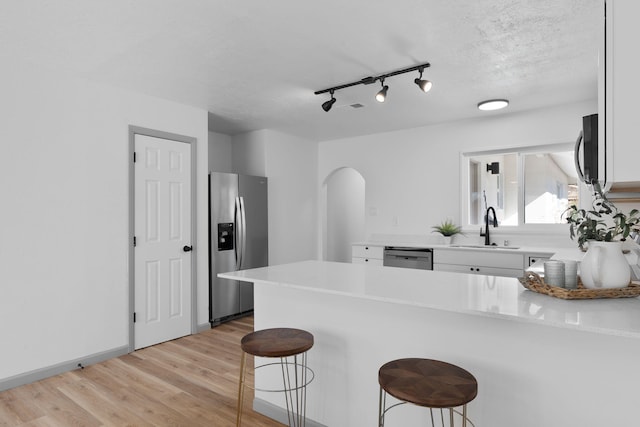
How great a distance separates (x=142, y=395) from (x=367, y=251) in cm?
311

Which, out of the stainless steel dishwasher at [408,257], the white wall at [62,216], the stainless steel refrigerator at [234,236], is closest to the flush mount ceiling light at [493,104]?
the stainless steel dishwasher at [408,257]

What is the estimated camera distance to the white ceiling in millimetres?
2123

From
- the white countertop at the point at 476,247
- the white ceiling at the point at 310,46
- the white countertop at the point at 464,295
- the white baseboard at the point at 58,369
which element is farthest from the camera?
the white countertop at the point at 476,247

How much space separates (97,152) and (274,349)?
101 inches

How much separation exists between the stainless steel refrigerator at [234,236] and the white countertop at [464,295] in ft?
7.06

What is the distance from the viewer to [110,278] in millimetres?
3340

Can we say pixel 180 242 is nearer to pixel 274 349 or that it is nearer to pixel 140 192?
pixel 140 192

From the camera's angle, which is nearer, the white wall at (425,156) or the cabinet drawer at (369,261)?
the white wall at (425,156)

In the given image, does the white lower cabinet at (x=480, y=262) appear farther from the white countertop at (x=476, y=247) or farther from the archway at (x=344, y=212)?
the archway at (x=344, y=212)

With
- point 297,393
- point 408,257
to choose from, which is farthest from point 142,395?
point 408,257

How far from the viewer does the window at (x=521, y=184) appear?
424 cm

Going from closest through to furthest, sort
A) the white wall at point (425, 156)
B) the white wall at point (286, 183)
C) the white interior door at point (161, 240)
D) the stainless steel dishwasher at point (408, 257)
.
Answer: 1. the white interior door at point (161, 240)
2. the white wall at point (425, 156)
3. the stainless steel dishwasher at point (408, 257)
4. the white wall at point (286, 183)

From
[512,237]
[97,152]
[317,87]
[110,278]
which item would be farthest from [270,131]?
[512,237]

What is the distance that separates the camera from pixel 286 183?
5.45 metres
